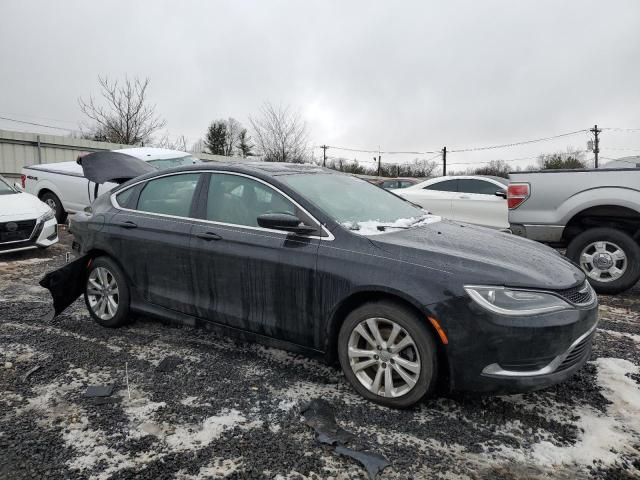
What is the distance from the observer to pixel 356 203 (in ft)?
12.0

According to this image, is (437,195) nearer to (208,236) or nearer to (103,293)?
(208,236)

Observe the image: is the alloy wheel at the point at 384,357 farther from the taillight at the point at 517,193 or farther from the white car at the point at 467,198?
the white car at the point at 467,198

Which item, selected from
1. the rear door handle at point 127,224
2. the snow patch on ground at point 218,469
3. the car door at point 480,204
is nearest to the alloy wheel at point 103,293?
the rear door handle at point 127,224

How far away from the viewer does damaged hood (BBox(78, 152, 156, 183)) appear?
491 cm

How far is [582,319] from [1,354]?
432 cm

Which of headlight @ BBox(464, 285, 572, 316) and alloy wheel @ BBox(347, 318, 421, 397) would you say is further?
alloy wheel @ BBox(347, 318, 421, 397)

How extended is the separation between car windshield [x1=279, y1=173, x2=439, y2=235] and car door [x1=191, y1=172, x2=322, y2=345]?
21 cm

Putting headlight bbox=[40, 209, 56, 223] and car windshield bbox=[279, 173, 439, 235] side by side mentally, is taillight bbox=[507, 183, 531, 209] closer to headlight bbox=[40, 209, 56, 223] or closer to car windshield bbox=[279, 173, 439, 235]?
car windshield bbox=[279, 173, 439, 235]

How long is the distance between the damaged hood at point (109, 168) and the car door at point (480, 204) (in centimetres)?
580

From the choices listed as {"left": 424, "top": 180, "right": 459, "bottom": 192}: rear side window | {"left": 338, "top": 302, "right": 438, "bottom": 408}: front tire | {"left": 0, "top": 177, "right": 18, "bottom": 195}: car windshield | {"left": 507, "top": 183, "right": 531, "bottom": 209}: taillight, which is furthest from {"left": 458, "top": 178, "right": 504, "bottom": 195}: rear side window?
{"left": 0, "top": 177, "right": 18, "bottom": 195}: car windshield

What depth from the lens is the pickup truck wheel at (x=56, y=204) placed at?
10109 mm

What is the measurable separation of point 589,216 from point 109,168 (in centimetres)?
585

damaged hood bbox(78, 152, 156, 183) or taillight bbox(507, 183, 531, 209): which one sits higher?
damaged hood bbox(78, 152, 156, 183)

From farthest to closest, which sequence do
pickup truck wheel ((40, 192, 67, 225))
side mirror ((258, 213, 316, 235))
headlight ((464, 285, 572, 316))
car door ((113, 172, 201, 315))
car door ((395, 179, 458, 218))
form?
1. pickup truck wheel ((40, 192, 67, 225))
2. car door ((395, 179, 458, 218))
3. car door ((113, 172, 201, 315))
4. side mirror ((258, 213, 316, 235))
5. headlight ((464, 285, 572, 316))
